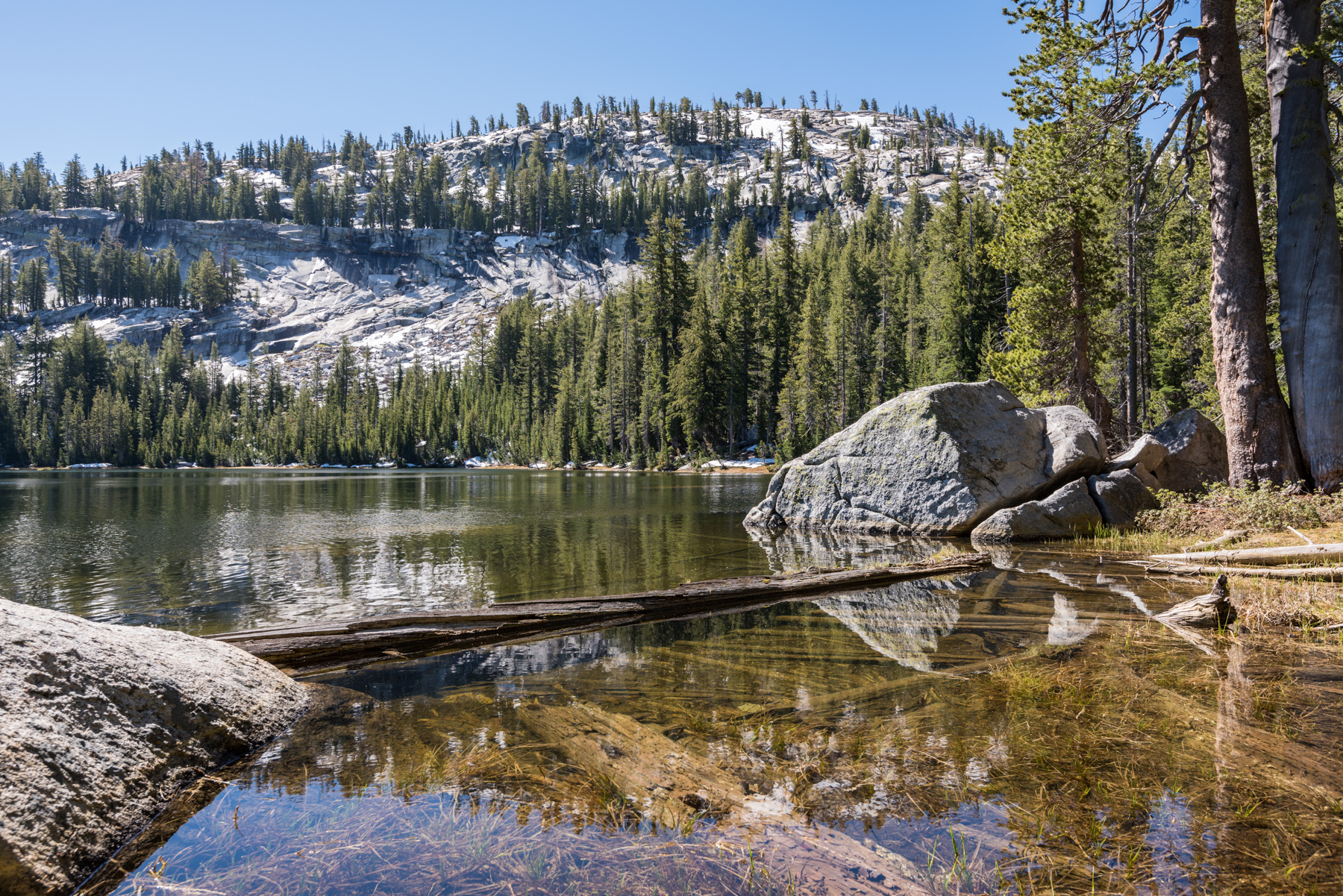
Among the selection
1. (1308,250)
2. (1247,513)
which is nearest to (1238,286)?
(1308,250)

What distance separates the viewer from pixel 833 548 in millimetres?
13688

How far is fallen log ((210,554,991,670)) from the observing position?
19.4 feet

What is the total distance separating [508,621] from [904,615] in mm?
4350

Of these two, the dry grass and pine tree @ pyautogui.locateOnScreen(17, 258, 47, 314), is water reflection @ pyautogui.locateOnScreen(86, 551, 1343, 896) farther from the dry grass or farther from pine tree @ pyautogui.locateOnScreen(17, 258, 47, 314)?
pine tree @ pyautogui.locateOnScreen(17, 258, 47, 314)

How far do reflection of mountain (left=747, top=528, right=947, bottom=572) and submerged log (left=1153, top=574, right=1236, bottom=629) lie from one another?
16.1 feet

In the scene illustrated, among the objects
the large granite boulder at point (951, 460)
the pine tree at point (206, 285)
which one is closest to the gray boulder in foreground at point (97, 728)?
the large granite boulder at point (951, 460)

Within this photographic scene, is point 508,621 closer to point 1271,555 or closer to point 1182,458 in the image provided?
point 1271,555

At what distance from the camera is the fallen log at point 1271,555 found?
736cm

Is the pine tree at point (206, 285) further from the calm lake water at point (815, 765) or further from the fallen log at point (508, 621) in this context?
the fallen log at point (508, 621)

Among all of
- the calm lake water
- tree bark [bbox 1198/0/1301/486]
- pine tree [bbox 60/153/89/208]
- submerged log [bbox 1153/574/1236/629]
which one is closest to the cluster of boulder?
tree bark [bbox 1198/0/1301/486]

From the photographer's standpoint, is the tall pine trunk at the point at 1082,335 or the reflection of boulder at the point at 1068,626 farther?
the tall pine trunk at the point at 1082,335

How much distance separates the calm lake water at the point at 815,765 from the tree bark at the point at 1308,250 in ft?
13.9

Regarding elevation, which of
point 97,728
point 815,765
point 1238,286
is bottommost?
point 815,765

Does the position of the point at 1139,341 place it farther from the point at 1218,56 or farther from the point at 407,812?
the point at 407,812
